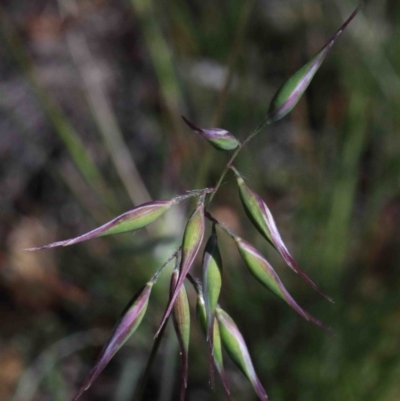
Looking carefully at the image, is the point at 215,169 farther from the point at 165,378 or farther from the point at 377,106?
the point at 165,378

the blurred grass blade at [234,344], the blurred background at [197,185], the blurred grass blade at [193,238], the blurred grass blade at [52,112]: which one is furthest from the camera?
the blurred background at [197,185]

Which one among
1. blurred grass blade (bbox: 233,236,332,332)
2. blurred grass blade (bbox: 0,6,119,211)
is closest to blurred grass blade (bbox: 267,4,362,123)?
blurred grass blade (bbox: 233,236,332,332)

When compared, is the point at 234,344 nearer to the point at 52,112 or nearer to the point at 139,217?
the point at 139,217

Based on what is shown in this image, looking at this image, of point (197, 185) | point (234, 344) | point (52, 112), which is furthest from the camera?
point (52, 112)

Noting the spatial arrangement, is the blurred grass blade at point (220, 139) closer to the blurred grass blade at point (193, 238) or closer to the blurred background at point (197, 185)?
the blurred grass blade at point (193, 238)

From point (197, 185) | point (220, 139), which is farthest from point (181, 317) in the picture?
point (197, 185)

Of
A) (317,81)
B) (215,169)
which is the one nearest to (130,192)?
(215,169)

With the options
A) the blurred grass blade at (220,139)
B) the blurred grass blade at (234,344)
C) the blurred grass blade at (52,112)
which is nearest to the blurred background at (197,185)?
the blurred grass blade at (52,112)
